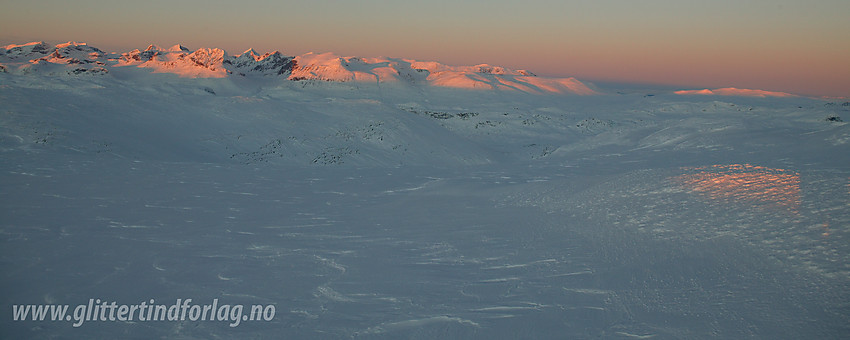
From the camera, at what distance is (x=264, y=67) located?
98.2m

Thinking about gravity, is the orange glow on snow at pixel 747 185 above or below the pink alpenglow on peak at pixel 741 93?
below

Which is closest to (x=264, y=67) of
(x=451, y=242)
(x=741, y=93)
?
(x=741, y=93)

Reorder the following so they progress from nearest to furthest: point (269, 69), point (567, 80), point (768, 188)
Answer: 1. point (768, 188)
2. point (567, 80)
3. point (269, 69)

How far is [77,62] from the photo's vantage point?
2965 inches

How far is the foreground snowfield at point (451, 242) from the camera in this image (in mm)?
5215

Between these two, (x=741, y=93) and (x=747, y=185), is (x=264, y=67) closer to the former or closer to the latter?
(x=741, y=93)

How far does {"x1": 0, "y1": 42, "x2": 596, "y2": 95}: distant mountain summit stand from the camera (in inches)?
2921

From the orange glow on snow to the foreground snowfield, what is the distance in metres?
0.06

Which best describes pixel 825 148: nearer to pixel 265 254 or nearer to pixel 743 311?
pixel 743 311

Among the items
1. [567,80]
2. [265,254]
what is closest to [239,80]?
[567,80]

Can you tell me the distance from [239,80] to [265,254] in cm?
7900

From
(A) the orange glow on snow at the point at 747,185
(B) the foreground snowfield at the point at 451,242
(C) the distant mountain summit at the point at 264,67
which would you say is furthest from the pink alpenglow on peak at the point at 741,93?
(A) the orange glow on snow at the point at 747,185

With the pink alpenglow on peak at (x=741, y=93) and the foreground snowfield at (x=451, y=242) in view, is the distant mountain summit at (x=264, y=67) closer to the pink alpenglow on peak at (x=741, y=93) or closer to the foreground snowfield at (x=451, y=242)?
the pink alpenglow on peak at (x=741, y=93)

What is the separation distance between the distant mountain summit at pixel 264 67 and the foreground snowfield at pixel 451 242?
2384 inches
